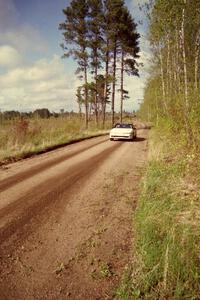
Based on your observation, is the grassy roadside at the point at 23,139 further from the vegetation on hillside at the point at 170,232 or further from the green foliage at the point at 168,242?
the green foliage at the point at 168,242

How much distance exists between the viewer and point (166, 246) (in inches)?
183

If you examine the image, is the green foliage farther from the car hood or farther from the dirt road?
the car hood

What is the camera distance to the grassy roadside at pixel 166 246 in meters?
3.95

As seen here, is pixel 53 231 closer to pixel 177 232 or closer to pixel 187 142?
pixel 177 232

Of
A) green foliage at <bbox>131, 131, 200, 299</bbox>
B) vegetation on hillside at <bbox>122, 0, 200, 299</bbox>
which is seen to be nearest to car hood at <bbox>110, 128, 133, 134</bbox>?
vegetation on hillside at <bbox>122, 0, 200, 299</bbox>

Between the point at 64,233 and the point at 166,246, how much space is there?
1.95 m

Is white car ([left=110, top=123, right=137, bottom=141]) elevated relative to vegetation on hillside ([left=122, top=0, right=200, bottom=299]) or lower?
elevated

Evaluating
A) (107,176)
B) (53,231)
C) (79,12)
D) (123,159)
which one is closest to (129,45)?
(79,12)

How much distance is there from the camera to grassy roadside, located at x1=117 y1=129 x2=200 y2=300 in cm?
395

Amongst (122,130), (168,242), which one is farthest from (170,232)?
(122,130)

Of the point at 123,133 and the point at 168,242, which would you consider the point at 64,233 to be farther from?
the point at 123,133

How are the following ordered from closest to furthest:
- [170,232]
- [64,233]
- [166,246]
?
[166,246] < [170,232] < [64,233]

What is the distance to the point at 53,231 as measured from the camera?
5875 mm

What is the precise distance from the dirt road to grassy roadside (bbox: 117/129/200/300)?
26 centimetres
